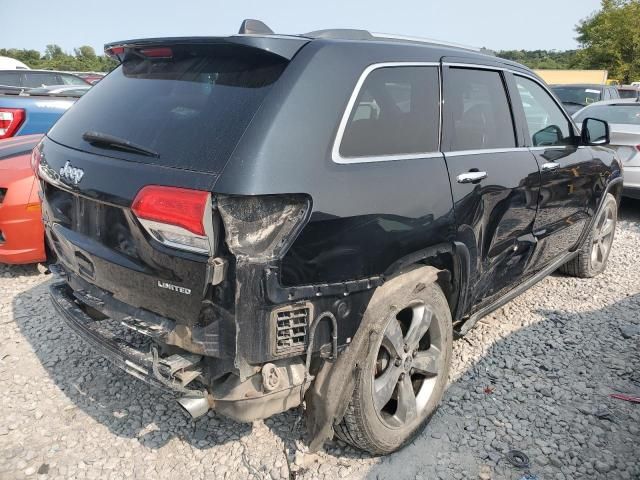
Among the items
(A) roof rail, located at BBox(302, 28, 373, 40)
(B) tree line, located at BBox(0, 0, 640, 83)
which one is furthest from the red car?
(B) tree line, located at BBox(0, 0, 640, 83)

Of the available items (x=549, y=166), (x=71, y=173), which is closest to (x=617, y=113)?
(x=549, y=166)

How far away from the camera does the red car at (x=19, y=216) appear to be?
153 inches

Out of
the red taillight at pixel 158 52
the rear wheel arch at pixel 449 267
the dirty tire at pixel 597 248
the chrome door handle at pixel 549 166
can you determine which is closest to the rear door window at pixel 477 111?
the chrome door handle at pixel 549 166

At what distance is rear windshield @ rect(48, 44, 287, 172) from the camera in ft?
6.25

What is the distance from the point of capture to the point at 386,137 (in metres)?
2.26

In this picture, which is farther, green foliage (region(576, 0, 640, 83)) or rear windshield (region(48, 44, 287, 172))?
green foliage (region(576, 0, 640, 83))

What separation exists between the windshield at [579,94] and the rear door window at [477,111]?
31.9 feet

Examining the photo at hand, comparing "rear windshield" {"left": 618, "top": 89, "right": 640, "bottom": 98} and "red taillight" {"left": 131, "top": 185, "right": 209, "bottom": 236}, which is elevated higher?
"rear windshield" {"left": 618, "top": 89, "right": 640, "bottom": 98}

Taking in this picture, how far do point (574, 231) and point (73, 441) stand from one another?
3.83 metres

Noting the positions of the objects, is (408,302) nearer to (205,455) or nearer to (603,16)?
(205,455)

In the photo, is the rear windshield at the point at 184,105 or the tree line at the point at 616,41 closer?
the rear windshield at the point at 184,105

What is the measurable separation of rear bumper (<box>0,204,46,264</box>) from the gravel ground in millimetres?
455

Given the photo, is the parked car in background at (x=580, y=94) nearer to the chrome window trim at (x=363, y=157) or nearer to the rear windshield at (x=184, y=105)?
the chrome window trim at (x=363, y=157)

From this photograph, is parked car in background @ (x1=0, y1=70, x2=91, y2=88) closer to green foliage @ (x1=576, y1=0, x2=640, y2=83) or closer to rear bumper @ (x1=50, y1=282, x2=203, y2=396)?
rear bumper @ (x1=50, y1=282, x2=203, y2=396)
